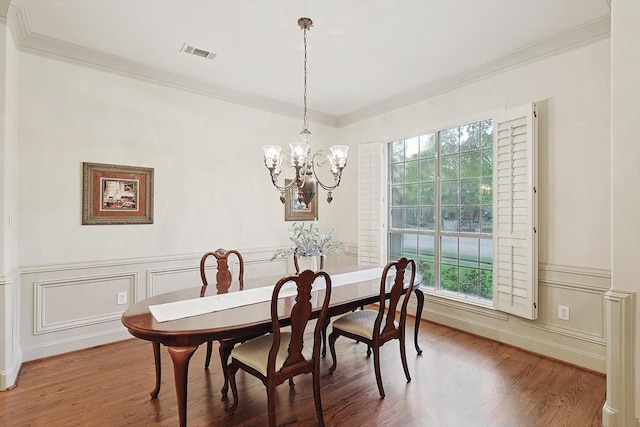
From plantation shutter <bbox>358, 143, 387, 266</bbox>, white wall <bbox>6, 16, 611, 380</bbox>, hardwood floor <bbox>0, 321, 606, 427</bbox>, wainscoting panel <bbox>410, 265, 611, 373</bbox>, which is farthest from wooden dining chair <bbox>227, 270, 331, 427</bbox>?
plantation shutter <bbox>358, 143, 387, 266</bbox>

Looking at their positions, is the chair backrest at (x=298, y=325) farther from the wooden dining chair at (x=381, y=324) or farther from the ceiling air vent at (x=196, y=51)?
the ceiling air vent at (x=196, y=51)

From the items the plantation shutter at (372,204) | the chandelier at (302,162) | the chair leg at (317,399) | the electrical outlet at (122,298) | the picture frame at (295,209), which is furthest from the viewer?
the picture frame at (295,209)

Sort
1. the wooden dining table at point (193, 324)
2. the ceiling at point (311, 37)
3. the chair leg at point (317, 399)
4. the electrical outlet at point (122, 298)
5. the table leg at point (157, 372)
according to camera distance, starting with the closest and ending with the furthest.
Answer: the wooden dining table at point (193, 324)
the chair leg at point (317, 399)
the table leg at point (157, 372)
the ceiling at point (311, 37)
the electrical outlet at point (122, 298)

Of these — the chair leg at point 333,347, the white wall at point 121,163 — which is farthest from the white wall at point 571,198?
the white wall at point 121,163

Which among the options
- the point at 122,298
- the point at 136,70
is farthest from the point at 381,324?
the point at 136,70

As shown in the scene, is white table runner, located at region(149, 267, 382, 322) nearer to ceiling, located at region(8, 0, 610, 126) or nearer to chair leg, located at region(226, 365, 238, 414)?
chair leg, located at region(226, 365, 238, 414)

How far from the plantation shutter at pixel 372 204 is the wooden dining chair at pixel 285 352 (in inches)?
104

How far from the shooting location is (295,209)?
194 inches

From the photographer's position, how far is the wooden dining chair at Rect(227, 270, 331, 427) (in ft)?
6.34

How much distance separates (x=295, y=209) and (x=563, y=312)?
3.34 metres

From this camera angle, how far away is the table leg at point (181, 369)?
1810 mm

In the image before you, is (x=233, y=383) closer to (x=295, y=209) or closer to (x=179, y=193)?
(x=179, y=193)

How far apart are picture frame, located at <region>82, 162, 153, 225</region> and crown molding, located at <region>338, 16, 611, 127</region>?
10.3ft

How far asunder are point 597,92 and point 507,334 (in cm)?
235
